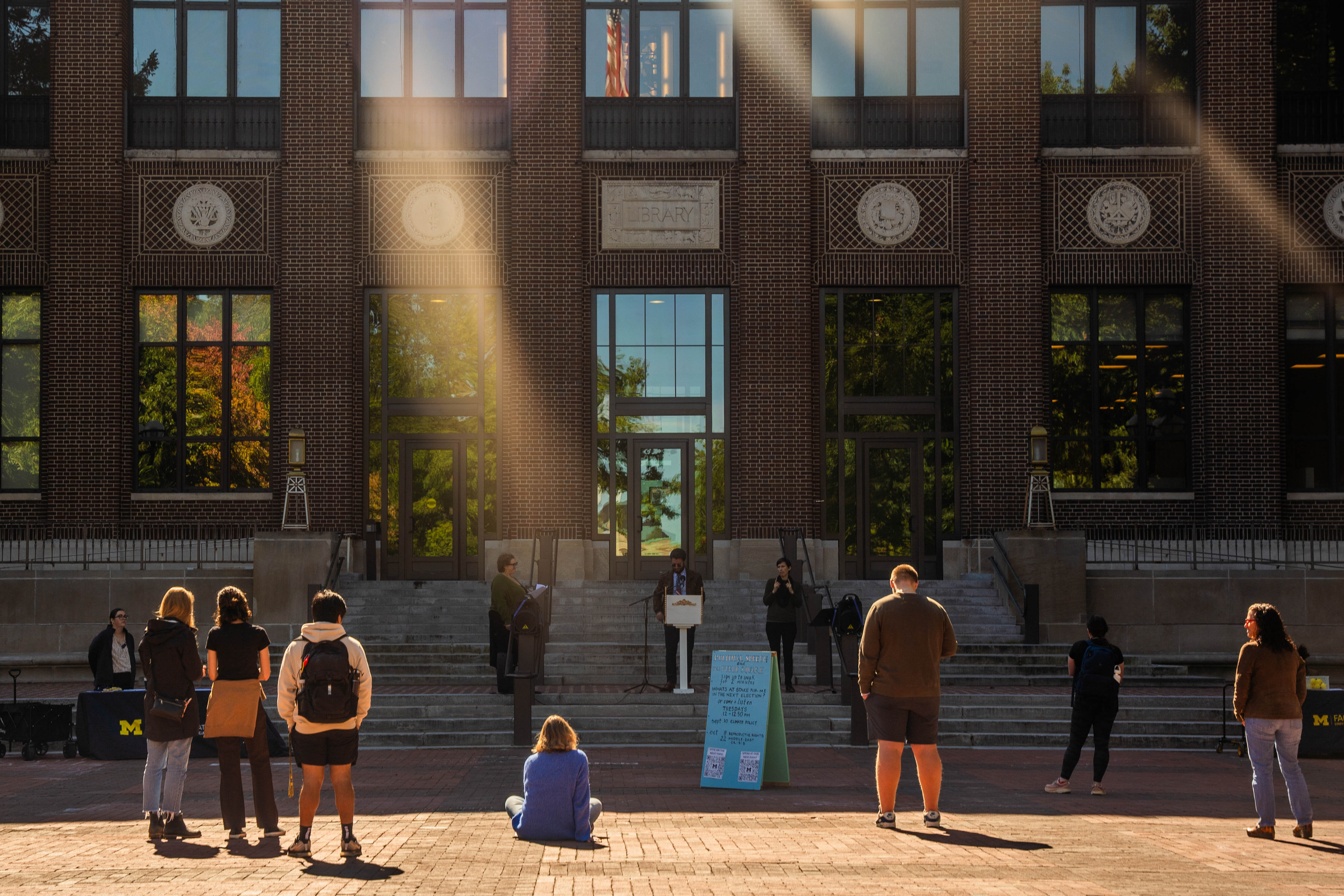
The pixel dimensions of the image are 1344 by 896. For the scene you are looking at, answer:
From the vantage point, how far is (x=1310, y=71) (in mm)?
24094

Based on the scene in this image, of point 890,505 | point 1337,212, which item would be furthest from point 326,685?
point 1337,212

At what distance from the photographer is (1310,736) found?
45.9 feet

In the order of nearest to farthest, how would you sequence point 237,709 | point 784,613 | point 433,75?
point 237,709, point 784,613, point 433,75

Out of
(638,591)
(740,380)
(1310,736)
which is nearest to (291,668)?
(1310,736)

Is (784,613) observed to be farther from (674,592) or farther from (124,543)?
(124,543)

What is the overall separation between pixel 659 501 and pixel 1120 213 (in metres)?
9.54

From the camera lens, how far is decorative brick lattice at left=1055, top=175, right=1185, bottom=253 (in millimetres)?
23609

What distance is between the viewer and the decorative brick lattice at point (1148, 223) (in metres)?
23.6

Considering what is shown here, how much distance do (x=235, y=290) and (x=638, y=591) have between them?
9150 millimetres

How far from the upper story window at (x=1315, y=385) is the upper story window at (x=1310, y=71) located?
111 inches

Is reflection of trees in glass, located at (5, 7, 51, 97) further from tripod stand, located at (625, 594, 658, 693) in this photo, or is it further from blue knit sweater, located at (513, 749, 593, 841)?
blue knit sweater, located at (513, 749, 593, 841)

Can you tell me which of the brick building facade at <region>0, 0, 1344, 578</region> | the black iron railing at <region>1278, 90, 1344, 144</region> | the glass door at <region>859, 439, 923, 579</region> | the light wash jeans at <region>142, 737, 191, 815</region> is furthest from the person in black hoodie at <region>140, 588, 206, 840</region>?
the black iron railing at <region>1278, 90, 1344, 144</region>

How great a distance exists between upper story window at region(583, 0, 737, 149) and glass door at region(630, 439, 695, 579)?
5.34m

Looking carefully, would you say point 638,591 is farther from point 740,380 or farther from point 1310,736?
point 1310,736
